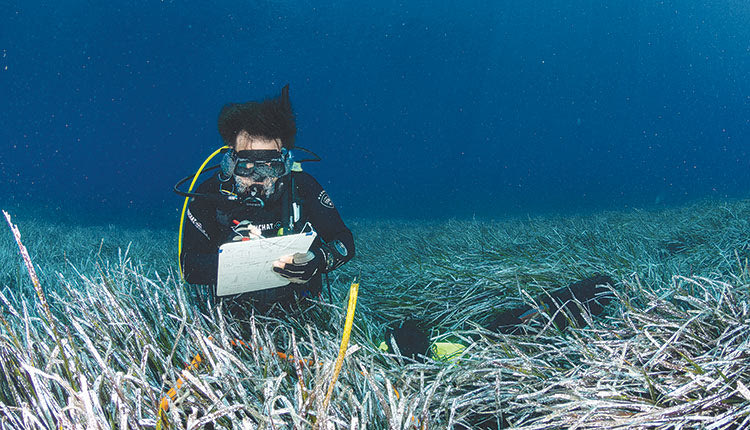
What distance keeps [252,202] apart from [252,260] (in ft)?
2.17

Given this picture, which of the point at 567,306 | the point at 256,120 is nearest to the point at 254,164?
the point at 256,120

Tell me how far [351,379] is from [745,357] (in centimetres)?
144

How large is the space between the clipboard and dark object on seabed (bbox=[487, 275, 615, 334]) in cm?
132

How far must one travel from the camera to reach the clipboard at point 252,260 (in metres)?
1.95

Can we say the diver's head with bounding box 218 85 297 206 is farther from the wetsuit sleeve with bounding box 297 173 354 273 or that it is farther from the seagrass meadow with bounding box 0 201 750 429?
the seagrass meadow with bounding box 0 201 750 429

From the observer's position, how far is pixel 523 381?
4.61 ft

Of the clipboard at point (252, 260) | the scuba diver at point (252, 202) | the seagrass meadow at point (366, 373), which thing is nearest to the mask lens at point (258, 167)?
the scuba diver at point (252, 202)

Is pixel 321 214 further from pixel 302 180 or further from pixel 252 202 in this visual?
pixel 252 202

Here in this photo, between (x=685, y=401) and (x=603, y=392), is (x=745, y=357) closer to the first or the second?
(x=685, y=401)

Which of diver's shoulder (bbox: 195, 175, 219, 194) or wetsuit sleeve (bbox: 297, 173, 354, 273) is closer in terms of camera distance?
diver's shoulder (bbox: 195, 175, 219, 194)

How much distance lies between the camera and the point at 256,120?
275 cm

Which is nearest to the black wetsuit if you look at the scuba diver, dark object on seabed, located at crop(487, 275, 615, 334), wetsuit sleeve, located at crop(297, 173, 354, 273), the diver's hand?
the scuba diver

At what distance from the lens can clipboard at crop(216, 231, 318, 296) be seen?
1.95 m

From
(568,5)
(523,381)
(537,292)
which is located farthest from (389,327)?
(568,5)
